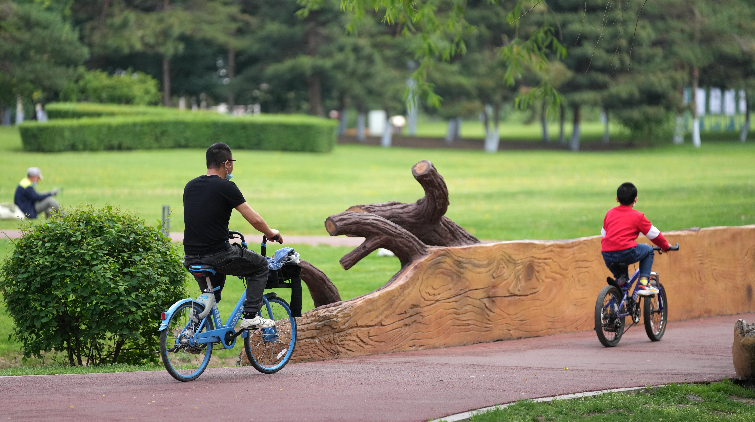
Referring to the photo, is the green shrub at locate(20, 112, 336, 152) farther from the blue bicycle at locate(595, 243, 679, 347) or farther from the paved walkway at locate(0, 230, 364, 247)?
the blue bicycle at locate(595, 243, 679, 347)

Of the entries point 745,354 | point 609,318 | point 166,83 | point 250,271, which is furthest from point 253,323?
point 166,83

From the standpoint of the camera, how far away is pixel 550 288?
10.1 metres

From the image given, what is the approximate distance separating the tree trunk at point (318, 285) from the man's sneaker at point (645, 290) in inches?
125

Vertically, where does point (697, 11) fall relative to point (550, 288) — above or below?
above

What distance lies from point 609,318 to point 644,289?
24.8 inches

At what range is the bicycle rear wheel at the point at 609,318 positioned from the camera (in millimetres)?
8961

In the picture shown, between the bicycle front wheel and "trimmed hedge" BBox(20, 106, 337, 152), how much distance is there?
109 ft

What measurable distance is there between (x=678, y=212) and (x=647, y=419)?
17.0 m

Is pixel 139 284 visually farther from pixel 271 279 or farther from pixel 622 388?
pixel 622 388

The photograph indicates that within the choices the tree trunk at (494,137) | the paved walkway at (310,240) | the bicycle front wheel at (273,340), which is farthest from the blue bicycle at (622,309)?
the tree trunk at (494,137)

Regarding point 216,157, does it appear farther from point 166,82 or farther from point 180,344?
point 166,82

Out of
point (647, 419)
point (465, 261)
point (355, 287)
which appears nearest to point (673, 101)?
point (355, 287)

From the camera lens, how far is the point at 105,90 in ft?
167

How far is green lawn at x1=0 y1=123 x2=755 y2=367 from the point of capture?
19.4m
